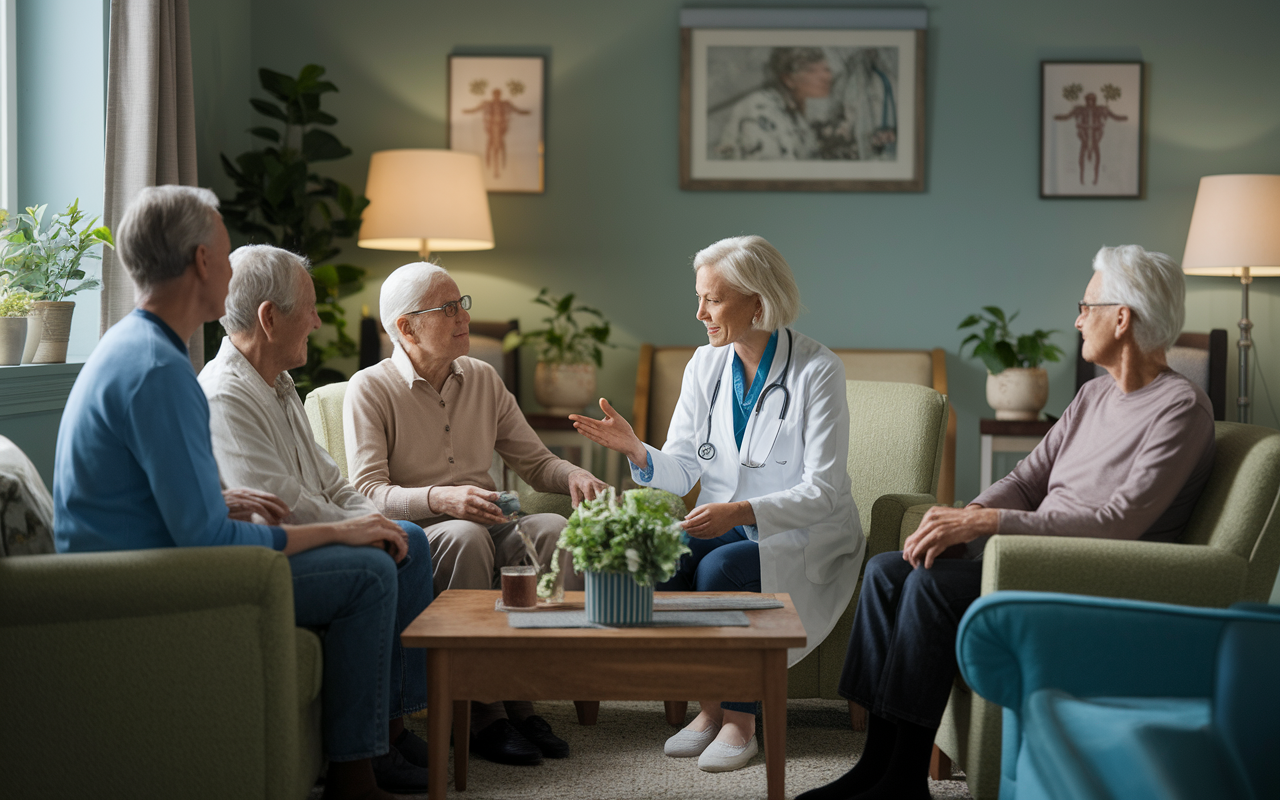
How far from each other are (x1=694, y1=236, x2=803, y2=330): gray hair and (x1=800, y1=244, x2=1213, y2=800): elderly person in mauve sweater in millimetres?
689

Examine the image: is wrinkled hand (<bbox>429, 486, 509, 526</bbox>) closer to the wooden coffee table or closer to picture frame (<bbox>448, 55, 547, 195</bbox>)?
the wooden coffee table

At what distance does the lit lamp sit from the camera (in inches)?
149

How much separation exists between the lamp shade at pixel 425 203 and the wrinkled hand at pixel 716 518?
198cm

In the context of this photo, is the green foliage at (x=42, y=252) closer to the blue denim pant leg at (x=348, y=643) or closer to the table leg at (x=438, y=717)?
the blue denim pant leg at (x=348, y=643)

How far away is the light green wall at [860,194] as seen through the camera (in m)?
4.20

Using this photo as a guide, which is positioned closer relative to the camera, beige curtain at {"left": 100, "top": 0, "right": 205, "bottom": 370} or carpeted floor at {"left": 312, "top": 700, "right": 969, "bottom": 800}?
carpeted floor at {"left": 312, "top": 700, "right": 969, "bottom": 800}

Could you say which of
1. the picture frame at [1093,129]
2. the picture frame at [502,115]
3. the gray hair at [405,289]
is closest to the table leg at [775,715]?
the gray hair at [405,289]

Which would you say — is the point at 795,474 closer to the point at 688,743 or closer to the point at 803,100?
the point at 688,743

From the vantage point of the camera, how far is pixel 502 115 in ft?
14.1

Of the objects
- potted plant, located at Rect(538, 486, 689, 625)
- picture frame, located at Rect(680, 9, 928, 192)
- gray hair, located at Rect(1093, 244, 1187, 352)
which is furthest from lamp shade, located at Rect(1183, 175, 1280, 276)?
potted plant, located at Rect(538, 486, 689, 625)

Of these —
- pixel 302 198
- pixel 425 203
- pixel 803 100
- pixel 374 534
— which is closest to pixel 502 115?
pixel 425 203

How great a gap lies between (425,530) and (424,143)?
2439 millimetres

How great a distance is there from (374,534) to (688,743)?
872 mm

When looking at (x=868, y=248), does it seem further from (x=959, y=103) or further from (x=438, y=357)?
(x=438, y=357)
